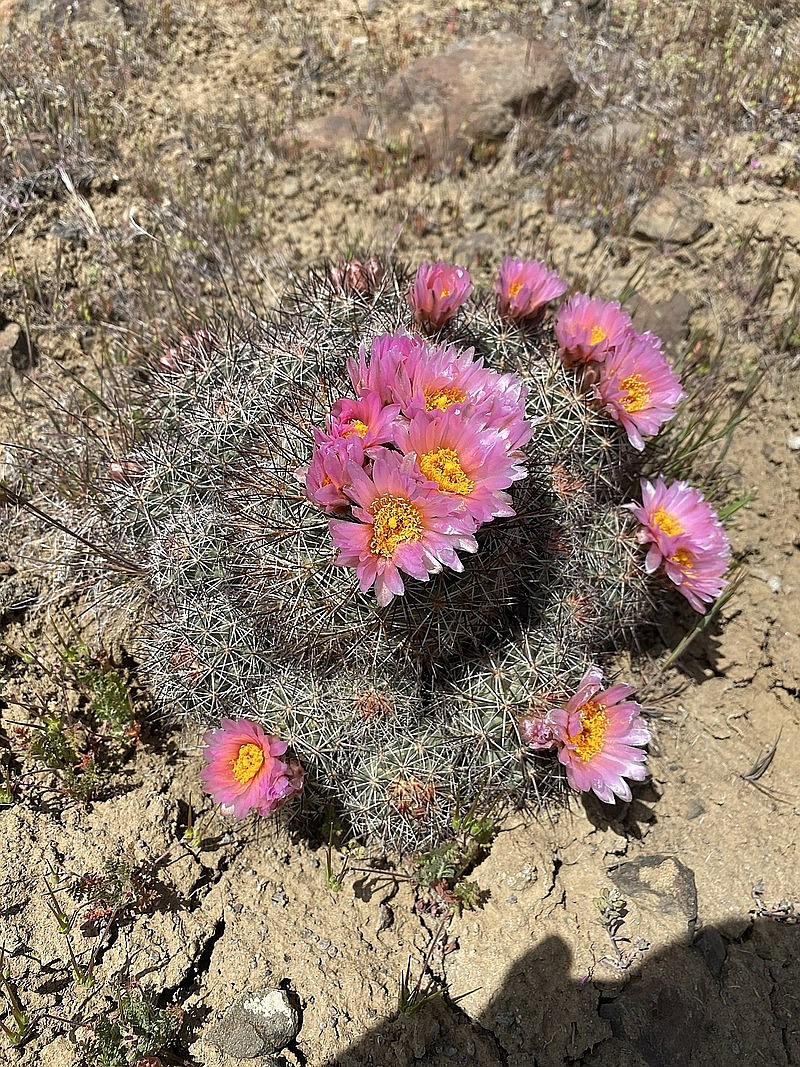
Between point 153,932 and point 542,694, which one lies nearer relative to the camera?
point 153,932

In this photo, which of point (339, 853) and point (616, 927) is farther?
point (339, 853)

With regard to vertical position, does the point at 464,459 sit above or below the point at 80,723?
above

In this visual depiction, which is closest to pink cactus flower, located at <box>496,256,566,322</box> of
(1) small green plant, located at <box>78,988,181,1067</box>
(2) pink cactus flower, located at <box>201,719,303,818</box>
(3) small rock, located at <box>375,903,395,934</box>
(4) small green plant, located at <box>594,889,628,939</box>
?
(2) pink cactus flower, located at <box>201,719,303,818</box>

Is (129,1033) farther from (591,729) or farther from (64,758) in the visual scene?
(591,729)

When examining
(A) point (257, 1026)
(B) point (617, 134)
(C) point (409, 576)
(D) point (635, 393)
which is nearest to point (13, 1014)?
(A) point (257, 1026)

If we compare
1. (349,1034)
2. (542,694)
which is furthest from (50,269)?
(349,1034)

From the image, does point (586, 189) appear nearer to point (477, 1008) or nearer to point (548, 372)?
point (548, 372)
